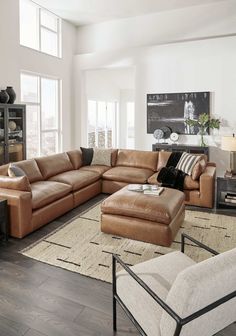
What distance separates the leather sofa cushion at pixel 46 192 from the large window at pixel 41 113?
284 centimetres

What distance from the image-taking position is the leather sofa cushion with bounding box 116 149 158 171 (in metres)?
5.62

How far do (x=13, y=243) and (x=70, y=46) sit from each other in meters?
6.14

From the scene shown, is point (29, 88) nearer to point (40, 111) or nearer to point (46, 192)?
point (40, 111)

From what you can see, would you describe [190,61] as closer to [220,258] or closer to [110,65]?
[110,65]

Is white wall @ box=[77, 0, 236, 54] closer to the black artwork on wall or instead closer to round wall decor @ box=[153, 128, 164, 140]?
the black artwork on wall

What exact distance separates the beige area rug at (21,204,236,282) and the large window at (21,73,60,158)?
3552mm

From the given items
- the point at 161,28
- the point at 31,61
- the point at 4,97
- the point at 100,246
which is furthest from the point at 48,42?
the point at 100,246

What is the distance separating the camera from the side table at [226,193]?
445cm

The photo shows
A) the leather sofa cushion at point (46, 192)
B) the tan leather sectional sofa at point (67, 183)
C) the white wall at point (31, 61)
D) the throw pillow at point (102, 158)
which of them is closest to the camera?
the tan leather sectional sofa at point (67, 183)

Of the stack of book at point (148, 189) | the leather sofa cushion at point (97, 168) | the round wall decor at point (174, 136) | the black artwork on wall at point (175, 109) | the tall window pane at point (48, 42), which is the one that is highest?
the tall window pane at point (48, 42)

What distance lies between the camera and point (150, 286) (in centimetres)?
169

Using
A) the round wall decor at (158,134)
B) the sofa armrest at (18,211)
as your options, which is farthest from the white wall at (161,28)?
the sofa armrest at (18,211)

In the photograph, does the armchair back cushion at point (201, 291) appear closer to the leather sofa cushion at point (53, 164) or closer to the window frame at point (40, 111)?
the leather sofa cushion at point (53, 164)

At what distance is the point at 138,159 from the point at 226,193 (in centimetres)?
187
